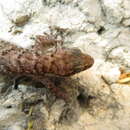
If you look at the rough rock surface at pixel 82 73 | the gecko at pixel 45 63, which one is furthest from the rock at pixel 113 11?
the gecko at pixel 45 63

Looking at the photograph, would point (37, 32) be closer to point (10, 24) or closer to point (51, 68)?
point (10, 24)

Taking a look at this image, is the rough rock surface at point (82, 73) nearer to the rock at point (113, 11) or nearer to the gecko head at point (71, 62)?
the rock at point (113, 11)

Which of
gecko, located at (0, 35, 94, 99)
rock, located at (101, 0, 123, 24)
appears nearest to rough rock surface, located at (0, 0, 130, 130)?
rock, located at (101, 0, 123, 24)

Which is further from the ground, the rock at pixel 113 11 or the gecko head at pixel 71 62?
the rock at pixel 113 11

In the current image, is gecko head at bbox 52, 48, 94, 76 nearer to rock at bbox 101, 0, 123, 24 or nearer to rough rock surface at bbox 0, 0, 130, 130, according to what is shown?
rough rock surface at bbox 0, 0, 130, 130

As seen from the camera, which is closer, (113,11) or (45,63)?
(45,63)

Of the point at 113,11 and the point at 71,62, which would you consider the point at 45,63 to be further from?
the point at 113,11

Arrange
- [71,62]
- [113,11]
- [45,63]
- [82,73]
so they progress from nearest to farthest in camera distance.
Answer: [71,62] < [45,63] < [82,73] < [113,11]

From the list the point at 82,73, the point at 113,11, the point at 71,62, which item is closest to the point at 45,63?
the point at 71,62
